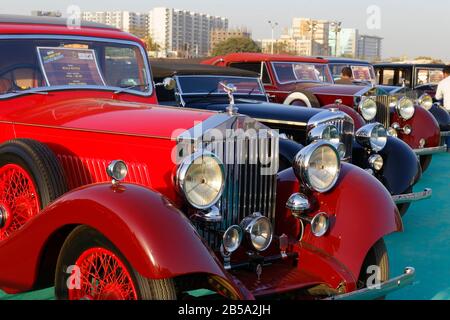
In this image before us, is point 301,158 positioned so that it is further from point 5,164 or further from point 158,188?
point 5,164

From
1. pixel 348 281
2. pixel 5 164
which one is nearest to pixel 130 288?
pixel 348 281

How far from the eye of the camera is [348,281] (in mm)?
3281

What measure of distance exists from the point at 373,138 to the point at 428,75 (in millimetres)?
9898

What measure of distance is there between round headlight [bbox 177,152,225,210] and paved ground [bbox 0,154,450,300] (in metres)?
1.45

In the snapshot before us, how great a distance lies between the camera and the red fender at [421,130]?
866cm

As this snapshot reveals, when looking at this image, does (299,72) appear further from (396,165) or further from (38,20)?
(38,20)

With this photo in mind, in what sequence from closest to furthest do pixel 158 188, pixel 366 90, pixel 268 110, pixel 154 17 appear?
pixel 158 188 < pixel 268 110 < pixel 366 90 < pixel 154 17

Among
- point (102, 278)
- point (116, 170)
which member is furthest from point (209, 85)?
point (102, 278)

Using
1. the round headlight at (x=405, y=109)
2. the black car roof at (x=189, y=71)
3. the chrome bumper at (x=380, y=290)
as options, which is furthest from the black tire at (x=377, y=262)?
the round headlight at (x=405, y=109)

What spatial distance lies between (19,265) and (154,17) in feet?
172

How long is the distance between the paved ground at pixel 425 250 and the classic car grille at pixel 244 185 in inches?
49.7

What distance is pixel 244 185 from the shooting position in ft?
11.2

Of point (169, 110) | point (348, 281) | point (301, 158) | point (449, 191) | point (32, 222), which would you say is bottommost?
point (449, 191)

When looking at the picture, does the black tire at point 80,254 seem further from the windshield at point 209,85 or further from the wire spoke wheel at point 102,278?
the windshield at point 209,85
